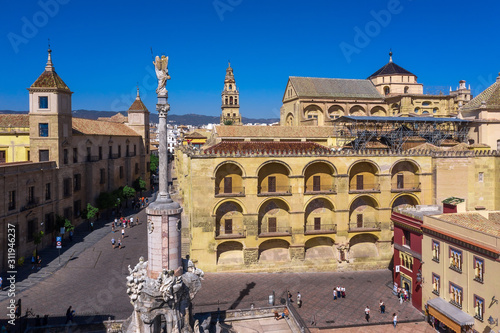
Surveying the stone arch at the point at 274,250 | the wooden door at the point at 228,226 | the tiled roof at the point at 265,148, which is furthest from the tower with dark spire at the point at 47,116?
the stone arch at the point at 274,250

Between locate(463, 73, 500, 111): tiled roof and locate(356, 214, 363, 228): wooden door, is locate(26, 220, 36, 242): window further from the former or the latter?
locate(463, 73, 500, 111): tiled roof

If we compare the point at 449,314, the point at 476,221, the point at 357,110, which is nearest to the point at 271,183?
the point at 476,221

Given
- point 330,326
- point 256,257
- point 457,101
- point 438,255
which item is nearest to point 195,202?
point 256,257

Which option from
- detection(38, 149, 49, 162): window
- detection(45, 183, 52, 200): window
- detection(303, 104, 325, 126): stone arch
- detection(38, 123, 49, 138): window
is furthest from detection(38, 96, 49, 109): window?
detection(303, 104, 325, 126): stone arch

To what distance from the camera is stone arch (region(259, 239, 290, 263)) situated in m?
36.5

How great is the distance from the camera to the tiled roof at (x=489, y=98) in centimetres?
4650

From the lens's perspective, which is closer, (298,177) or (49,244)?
(298,177)

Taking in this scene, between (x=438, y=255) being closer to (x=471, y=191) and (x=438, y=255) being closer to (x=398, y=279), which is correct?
(x=398, y=279)

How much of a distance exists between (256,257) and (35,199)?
2096 cm

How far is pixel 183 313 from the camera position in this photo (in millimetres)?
17500

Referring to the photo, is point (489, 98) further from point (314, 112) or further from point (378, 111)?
point (314, 112)

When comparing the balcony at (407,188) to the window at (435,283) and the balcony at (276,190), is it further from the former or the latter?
the window at (435,283)

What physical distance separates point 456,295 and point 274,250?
15.9 metres

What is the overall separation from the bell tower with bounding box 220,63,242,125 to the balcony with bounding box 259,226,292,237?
6215 cm
